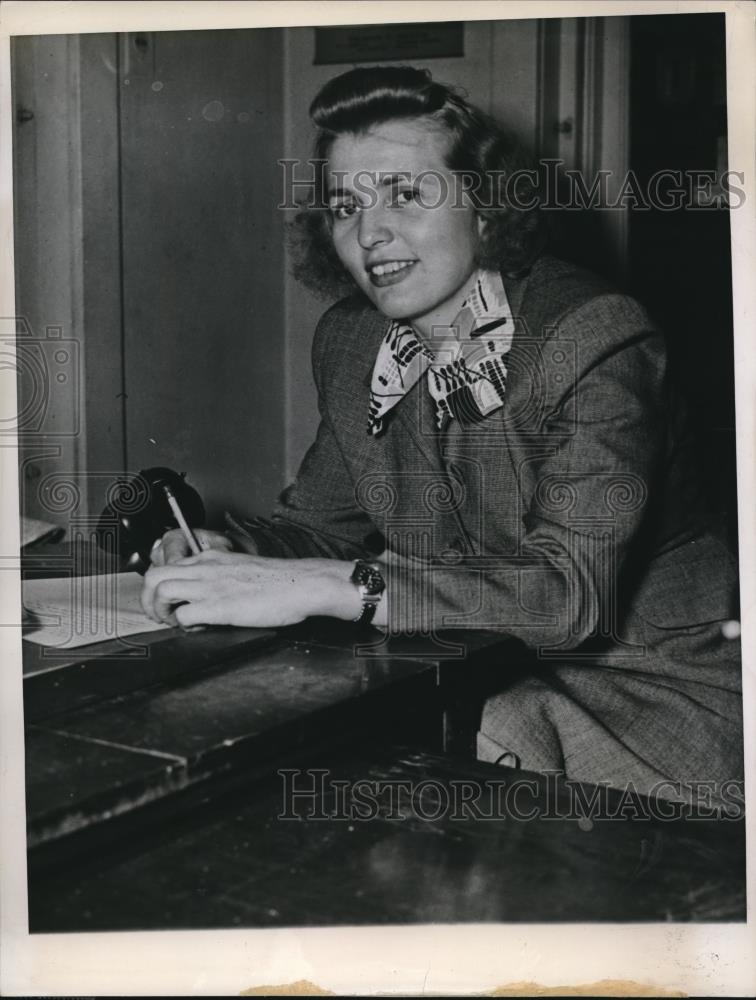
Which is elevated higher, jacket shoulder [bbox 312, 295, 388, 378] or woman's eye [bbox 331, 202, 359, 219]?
woman's eye [bbox 331, 202, 359, 219]

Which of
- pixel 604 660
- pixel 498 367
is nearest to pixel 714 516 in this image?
pixel 604 660

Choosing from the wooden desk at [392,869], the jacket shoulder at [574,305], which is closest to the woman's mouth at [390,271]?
the jacket shoulder at [574,305]

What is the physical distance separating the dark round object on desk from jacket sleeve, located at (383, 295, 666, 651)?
403 mm

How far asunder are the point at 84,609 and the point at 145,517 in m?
0.27

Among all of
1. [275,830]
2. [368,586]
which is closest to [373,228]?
[368,586]

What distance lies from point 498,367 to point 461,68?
0.76m

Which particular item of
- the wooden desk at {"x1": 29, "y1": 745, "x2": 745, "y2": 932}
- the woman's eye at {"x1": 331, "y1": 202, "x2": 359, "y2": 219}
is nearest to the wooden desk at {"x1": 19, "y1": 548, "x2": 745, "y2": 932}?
the wooden desk at {"x1": 29, "y1": 745, "x2": 745, "y2": 932}

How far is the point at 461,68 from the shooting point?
2076 millimetres

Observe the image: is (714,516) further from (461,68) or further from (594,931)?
(461,68)

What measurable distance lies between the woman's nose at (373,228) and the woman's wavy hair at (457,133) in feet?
0.40

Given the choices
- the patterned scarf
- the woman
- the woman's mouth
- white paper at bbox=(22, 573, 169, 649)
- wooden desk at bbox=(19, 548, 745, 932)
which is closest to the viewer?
wooden desk at bbox=(19, 548, 745, 932)

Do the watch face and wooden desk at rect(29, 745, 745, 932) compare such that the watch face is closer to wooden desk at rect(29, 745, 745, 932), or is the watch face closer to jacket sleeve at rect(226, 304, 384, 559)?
wooden desk at rect(29, 745, 745, 932)

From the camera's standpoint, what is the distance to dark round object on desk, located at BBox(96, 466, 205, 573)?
5.32ft

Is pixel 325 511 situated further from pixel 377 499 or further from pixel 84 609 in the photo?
pixel 84 609
